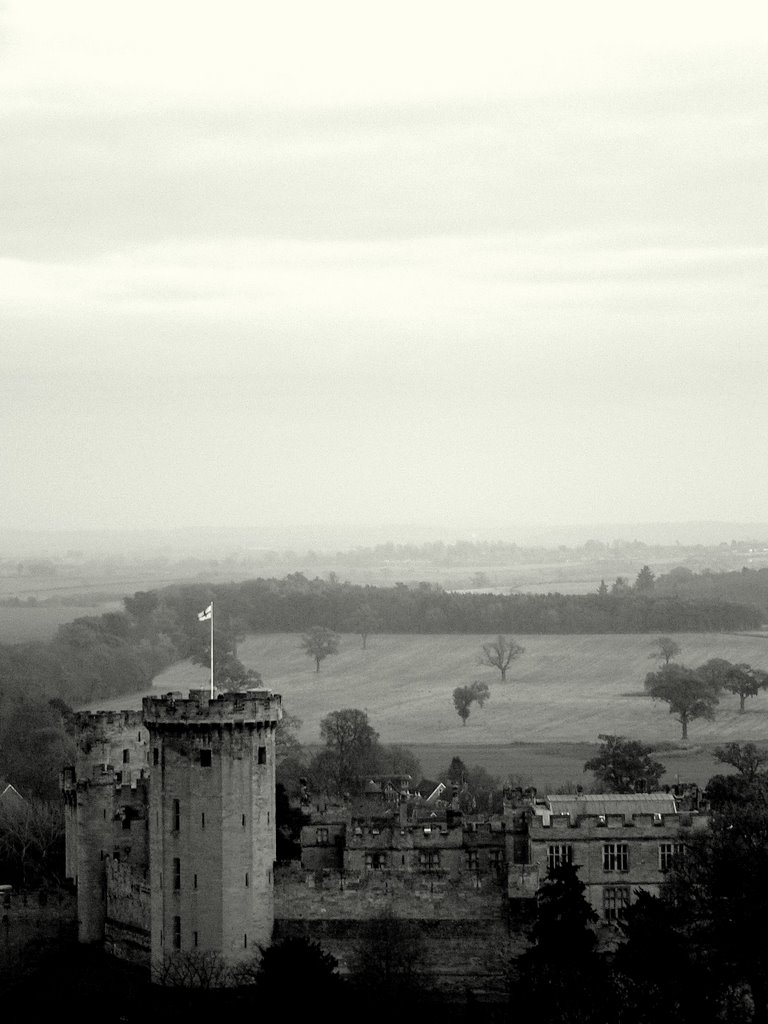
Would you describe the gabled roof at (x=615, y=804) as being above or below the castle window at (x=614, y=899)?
above

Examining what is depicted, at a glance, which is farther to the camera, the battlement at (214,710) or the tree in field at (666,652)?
the tree in field at (666,652)

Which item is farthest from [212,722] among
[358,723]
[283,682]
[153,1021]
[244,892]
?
[283,682]

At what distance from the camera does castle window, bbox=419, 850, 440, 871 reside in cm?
7244

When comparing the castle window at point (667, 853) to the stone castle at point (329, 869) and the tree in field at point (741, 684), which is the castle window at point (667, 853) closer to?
the stone castle at point (329, 869)

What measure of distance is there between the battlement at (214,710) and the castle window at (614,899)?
12325 mm

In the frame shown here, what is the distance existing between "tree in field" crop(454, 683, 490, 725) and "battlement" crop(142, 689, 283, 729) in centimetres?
8680

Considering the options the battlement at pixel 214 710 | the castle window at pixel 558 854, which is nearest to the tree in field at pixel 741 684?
the castle window at pixel 558 854

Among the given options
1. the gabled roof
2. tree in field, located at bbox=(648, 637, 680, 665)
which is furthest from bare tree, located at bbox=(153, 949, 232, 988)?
tree in field, located at bbox=(648, 637, 680, 665)

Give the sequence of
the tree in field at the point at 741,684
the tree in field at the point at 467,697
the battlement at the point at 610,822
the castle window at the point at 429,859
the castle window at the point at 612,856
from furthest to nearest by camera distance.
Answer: the tree in field at the point at 741,684 → the tree in field at the point at 467,697 → the castle window at the point at 429,859 → the battlement at the point at 610,822 → the castle window at the point at 612,856

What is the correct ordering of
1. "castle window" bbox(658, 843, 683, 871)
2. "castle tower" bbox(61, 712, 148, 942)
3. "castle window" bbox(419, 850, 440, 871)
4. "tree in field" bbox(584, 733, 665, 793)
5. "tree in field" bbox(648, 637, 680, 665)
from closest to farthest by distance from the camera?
"castle window" bbox(658, 843, 683, 871) → "castle window" bbox(419, 850, 440, 871) → "castle tower" bbox(61, 712, 148, 942) → "tree in field" bbox(584, 733, 665, 793) → "tree in field" bbox(648, 637, 680, 665)

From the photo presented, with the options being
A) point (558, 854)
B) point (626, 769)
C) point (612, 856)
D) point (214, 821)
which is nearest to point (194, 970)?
point (214, 821)

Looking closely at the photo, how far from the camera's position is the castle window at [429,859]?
238 feet

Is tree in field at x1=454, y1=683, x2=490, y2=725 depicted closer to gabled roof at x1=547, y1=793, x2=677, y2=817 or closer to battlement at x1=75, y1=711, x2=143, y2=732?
battlement at x1=75, y1=711, x2=143, y2=732

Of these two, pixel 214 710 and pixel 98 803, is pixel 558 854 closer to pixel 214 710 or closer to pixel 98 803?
pixel 214 710
